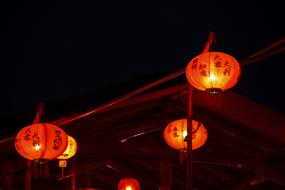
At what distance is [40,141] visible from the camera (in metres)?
7.12

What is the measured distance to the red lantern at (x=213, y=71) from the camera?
6.19 m

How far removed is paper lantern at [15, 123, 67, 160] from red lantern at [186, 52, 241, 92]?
2209 mm

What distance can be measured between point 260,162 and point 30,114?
Result: 468 cm

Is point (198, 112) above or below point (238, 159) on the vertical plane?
above

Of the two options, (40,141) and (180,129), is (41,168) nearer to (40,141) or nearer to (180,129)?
(40,141)

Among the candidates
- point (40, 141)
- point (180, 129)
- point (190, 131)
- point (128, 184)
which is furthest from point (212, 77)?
point (128, 184)

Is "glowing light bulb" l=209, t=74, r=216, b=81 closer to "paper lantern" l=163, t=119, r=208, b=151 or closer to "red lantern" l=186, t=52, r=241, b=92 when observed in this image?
"red lantern" l=186, t=52, r=241, b=92

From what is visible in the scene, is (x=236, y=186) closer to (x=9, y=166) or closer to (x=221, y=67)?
(x=9, y=166)

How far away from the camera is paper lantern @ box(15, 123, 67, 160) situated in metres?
7.12

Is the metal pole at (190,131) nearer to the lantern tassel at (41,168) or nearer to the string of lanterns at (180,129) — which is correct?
the string of lanterns at (180,129)

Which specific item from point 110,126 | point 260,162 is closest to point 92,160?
point 110,126

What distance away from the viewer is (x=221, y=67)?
245 inches

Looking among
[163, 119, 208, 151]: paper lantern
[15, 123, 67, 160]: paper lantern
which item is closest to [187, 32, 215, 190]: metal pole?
[163, 119, 208, 151]: paper lantern

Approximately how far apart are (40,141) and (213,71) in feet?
8.63
